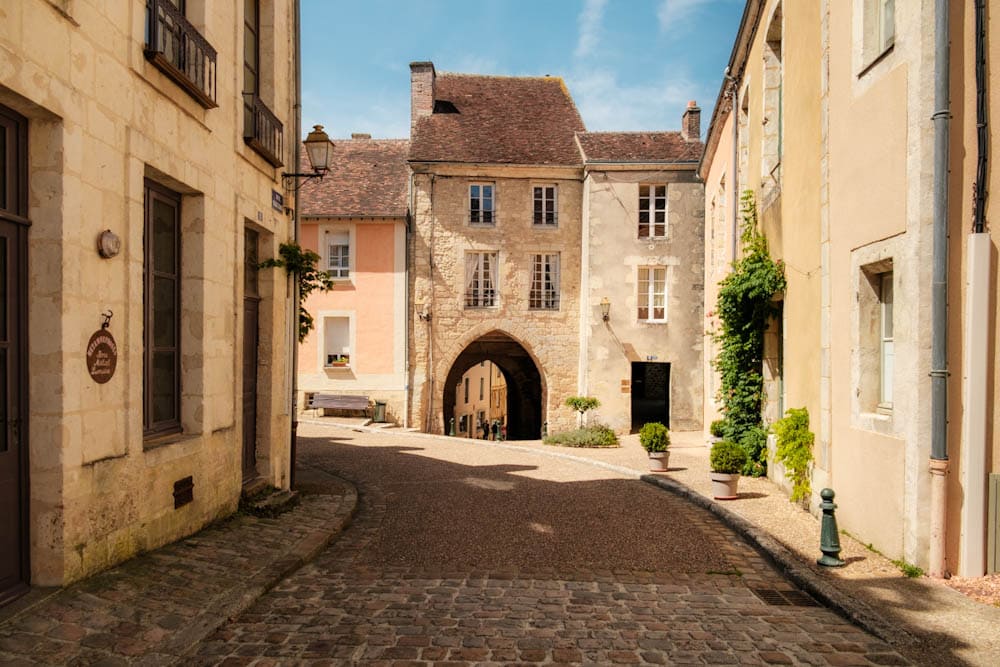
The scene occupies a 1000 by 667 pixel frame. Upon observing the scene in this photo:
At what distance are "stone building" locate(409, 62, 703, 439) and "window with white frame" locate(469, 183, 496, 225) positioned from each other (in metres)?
0.03

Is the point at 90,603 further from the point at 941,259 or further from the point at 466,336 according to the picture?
the point at 466,336

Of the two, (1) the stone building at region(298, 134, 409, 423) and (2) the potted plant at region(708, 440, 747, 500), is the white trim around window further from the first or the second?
(2) the potted plant at region(708, 440, 747, 500)

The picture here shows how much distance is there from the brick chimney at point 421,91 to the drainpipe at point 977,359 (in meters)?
18.2

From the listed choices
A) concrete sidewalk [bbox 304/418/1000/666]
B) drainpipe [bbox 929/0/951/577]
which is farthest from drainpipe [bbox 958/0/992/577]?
concrete sidewalk [bbox 304/418/1000/666]

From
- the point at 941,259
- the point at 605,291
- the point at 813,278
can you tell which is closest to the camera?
the point at 941,259

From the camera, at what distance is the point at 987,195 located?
202 inches

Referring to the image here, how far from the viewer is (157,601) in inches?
176

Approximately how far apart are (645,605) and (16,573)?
11.9ft

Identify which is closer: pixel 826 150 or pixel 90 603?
pixel 90 603

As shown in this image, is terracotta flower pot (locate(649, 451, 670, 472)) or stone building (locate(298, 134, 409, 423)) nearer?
terracotta flower pot (locate(649, 451, 670, 472))

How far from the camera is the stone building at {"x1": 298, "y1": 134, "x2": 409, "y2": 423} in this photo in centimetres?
2058

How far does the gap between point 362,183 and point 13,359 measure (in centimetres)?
1802

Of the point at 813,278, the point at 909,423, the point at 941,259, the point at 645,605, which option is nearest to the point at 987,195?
the point at 941,259

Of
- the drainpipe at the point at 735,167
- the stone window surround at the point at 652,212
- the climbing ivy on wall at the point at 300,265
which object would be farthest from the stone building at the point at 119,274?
the stone window surround at the point at 652,212
